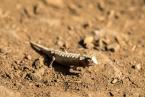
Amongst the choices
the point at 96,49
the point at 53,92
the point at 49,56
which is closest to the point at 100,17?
the point at 96,49

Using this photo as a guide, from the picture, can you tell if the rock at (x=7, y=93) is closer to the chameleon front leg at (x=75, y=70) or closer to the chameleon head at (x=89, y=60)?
the chameleon front leg at (x=75, y=70)

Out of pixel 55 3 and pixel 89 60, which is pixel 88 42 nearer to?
pixel 89 60

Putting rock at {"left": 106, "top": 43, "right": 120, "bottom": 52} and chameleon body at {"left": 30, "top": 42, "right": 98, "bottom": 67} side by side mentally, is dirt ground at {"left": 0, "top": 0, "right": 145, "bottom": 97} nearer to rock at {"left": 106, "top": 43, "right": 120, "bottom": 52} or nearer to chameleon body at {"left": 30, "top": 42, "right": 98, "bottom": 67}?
rock at {"left": 106, "top": 43, "right": 120, "bottom": 52}

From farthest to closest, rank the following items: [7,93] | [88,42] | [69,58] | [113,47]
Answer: [88,42]
[113,47]
[69,58]
[7,93]

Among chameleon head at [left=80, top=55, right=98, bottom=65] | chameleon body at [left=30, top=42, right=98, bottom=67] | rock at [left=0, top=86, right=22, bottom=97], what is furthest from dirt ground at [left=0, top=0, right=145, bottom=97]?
chameleon head at [left=80, top=55, right=98, bottom=65]

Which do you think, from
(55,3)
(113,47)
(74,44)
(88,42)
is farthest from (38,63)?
(55,3)

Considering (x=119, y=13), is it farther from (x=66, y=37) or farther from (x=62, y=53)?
(x=62, y=53)

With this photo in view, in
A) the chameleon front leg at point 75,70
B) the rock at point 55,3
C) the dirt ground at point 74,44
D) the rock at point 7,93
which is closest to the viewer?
the rock at point 7,93

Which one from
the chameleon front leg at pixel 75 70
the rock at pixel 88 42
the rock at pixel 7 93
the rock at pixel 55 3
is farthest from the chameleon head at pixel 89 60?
the rock at pixel 55 3
